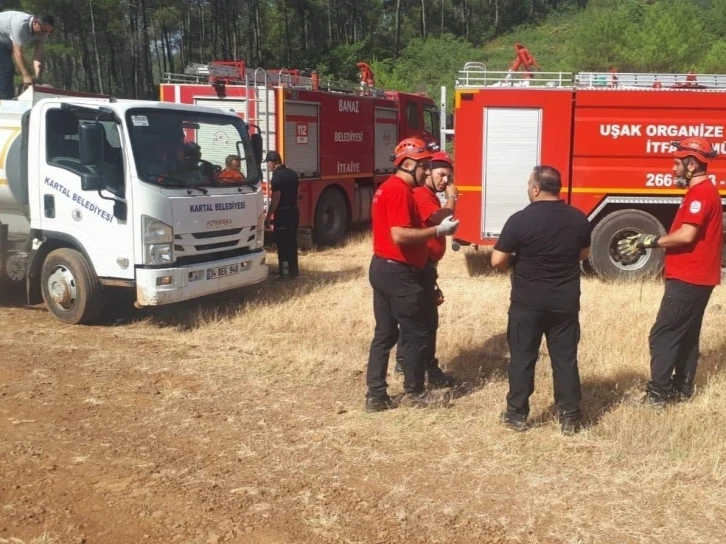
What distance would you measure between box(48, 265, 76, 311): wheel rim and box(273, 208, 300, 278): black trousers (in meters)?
2.96

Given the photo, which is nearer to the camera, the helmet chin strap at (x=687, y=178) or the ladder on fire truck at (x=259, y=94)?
the helmet chin strap at (x=687, y=178)

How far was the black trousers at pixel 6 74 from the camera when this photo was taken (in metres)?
8.48

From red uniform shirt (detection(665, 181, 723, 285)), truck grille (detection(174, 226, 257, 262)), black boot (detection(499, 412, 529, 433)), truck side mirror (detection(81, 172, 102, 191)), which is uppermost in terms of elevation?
truck side mirror (detection(81, 172, 102, 191))

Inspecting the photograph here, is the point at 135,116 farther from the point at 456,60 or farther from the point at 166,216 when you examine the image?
the point at 456,60

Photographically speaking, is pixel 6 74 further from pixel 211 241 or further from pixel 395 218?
pixel 395 218

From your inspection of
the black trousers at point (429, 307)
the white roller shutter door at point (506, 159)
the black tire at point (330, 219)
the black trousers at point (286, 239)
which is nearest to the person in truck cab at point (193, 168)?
the black trousers at point (286, 239)

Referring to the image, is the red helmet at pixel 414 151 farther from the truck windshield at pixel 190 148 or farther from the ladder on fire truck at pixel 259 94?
the ladder on fire truck at pixel 259 94

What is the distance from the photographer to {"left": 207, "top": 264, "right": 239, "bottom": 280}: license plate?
299 inches

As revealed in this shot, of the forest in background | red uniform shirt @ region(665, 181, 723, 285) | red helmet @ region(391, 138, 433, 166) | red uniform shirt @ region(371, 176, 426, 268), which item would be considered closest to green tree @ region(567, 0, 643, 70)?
the forest in background

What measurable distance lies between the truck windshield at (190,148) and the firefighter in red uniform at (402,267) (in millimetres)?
2999

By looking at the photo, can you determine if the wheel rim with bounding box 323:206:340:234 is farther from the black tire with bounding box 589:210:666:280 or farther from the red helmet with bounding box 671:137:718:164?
the red helmet with bounding box 671:137:718:164

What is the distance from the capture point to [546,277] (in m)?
4.51

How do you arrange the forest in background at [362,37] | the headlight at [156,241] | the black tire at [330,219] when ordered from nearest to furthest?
1. the headlight at [156,241]
2. the black tire at [330,219]
3. the forest in background at [362,37]

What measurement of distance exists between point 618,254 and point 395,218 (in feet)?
18.5
